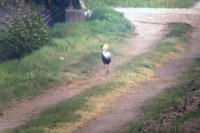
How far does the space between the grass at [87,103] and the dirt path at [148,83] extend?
22 centimetres

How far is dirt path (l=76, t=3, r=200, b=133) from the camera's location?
415 inches

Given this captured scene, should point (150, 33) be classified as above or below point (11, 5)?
below

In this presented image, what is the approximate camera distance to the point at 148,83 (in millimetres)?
13984

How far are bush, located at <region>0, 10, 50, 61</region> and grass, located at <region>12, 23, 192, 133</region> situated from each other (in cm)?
285

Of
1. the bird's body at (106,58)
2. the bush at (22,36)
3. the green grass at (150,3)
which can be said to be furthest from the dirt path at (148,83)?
the bush at (22,36)

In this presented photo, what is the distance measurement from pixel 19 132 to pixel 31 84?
12.4 feet

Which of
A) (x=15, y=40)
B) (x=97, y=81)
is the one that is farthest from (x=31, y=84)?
(x=15, y=40)

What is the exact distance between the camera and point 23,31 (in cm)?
A: 1644

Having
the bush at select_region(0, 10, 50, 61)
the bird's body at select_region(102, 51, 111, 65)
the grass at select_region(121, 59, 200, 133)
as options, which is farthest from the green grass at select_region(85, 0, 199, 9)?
the grass at select_region(121, 59, 200, 133)

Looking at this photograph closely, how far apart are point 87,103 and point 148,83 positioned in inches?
104

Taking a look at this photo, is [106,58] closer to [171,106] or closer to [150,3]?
[171,106]

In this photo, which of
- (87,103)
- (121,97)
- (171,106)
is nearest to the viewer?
(171,106)

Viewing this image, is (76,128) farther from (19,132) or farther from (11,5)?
(11,5)

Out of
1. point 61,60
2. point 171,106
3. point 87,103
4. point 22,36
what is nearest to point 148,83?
point 87,103
